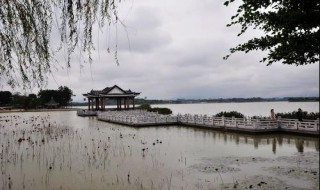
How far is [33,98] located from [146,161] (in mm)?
97838

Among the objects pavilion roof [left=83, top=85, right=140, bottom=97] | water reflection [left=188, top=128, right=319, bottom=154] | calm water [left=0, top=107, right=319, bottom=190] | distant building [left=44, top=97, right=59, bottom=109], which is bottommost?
calm water [left=0, top=107, right=319, bottom=190]

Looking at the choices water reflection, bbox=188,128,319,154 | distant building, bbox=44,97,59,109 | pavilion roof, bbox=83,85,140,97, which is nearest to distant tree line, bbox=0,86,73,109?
distant building, bbox=44,97,59,109

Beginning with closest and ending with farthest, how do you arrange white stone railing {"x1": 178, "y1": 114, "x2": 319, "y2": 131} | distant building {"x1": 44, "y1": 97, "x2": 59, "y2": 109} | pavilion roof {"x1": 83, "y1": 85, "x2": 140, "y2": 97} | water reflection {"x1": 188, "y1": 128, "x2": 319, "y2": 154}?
water reflection {"x1": 188, "y1": 128, "x2": 319, "y2": 154}
white stone railing {"x1": 178, "y1": 114, "x2": 319, "y2": 131}
pavilion roof {"x1": 83, "y1": 85, "x2": 140, "y2": 97}
distant building {"x1": 44, "y1": 97, "x2": 59, "y2": 109}

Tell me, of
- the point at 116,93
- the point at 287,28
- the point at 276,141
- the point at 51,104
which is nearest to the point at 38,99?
the point at 51,104

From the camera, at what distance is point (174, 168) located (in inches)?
480

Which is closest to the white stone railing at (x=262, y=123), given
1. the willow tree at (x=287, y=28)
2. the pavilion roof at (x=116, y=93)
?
the willow tree at (x=287, y=28)

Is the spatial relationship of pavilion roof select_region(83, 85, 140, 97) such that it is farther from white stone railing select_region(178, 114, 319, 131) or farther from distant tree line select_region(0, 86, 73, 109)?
distant tree line select_region(0, 86, 73, 109)

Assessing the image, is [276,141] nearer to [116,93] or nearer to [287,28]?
[287,28]

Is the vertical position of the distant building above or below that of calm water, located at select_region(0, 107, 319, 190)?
above

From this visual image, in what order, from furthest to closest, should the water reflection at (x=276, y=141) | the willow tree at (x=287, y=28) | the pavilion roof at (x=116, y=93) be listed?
the pavilion roof at (x=116, y=93), the water reflection at (x=276, y=141), the willow tree at (x=287, y=28)

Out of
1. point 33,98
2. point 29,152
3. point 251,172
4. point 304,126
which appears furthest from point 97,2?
point 33,98

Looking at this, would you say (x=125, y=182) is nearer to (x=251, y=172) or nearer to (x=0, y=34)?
(x=251, y=172)

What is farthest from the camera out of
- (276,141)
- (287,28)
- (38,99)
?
(38,99)

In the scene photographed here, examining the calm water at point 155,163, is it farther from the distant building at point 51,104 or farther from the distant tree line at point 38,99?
the distant building at point 51,104
